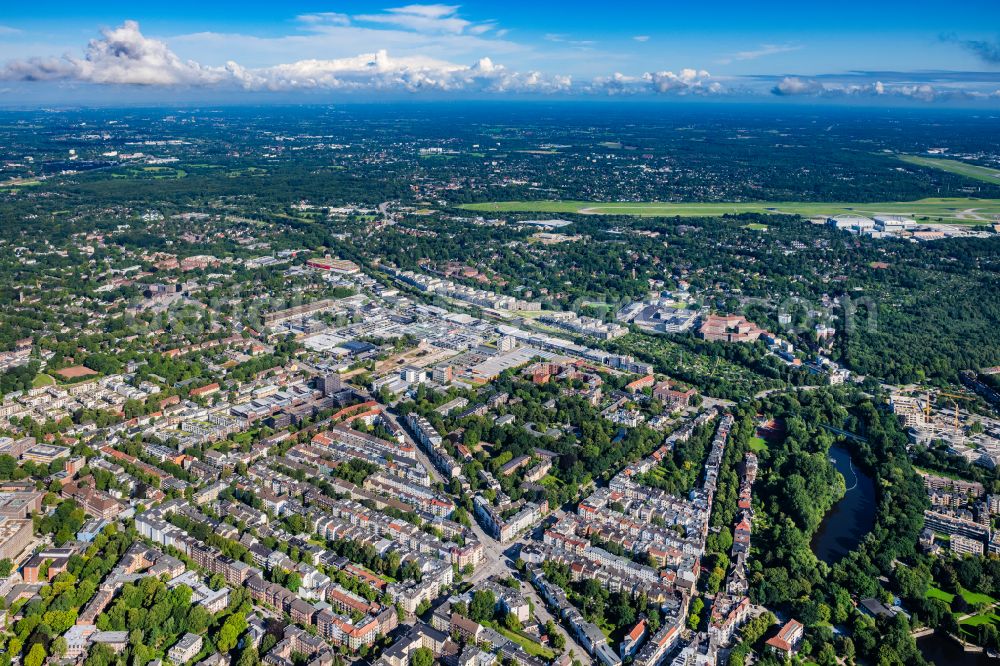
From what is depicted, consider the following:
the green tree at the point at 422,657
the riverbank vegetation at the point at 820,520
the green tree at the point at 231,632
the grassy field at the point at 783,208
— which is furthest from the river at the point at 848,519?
the grassy field at the point at 783,208

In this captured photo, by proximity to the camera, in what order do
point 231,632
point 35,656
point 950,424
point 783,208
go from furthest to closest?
1. point 783,208
2. point 950,424
3. point 231,632
4. point 35,656

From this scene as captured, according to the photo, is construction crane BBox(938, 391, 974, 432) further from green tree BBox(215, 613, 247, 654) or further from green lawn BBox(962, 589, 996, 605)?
green tree BBox(215, 613, 247, 654)

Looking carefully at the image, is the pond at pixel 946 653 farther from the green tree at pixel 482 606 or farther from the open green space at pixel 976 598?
the green tree at pixel 482 606

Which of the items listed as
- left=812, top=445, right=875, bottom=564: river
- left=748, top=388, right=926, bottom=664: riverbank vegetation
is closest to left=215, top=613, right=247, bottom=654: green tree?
left=748, top=388, right=926, bottom=664: riverbank vegetation

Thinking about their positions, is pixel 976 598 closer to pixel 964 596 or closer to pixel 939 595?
pixel 964 596

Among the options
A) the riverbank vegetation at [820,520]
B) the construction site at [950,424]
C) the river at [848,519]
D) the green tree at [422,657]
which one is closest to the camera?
the green tree at [422,657]

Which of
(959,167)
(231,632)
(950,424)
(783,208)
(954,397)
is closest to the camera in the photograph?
(231,632)

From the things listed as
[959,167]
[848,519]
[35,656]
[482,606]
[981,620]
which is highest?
[35,656]

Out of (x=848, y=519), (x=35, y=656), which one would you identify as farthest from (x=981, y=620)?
(x=35, y=656)
